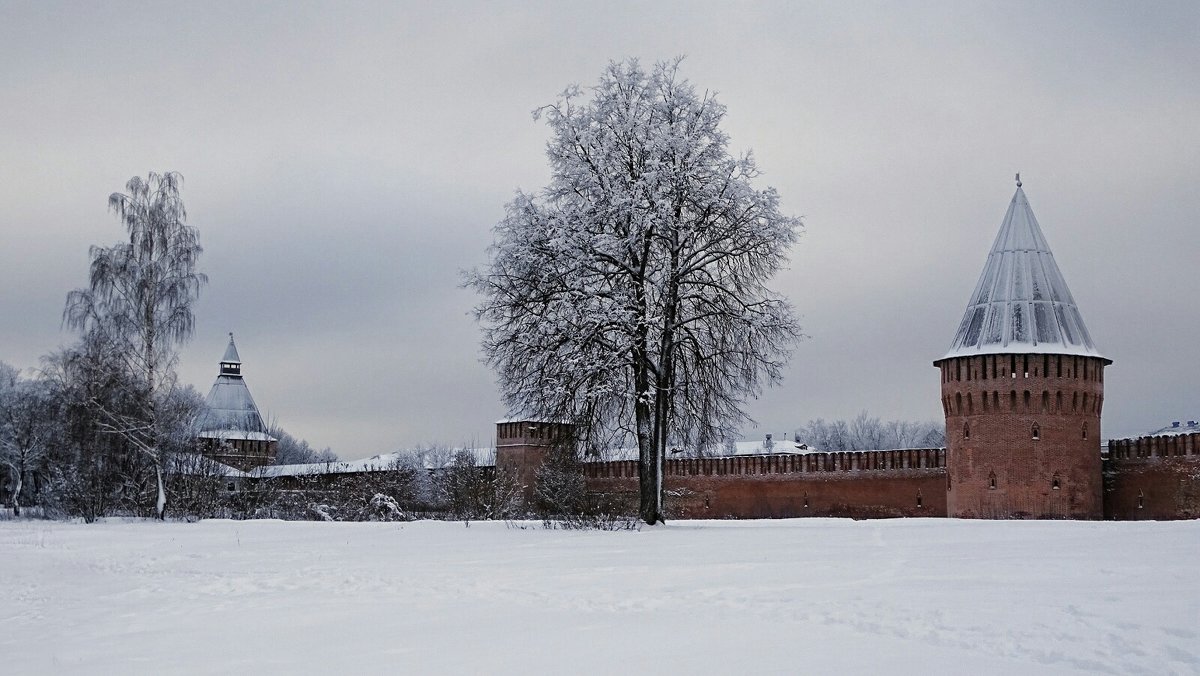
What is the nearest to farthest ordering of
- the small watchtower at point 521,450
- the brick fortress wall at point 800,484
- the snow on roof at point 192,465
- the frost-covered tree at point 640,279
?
the frost-covered tree at point 640,279 < the snow on roof at point 192,465 < the brick fortress wall at point 800,484 < the small watchtower at point 521,450

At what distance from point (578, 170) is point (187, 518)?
42.7 feet

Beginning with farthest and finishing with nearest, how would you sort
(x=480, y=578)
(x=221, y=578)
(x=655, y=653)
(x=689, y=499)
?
(x=689, y=499) < (x=221, y=578) < (x=480, y=578) < (x=655, y=653)

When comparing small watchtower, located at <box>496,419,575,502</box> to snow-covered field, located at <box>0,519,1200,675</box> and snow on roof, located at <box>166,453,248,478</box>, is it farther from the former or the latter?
snow-covered field, located at <box>0,519,1200,675</box>

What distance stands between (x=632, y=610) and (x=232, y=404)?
149 feet

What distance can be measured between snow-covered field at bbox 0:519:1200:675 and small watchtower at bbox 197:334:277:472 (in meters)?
35.8

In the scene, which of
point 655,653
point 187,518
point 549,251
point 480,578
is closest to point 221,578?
point 480,578

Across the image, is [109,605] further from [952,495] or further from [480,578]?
[952,495]

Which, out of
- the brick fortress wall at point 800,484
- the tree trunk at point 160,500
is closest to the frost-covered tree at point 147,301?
the tree trunk at point 160,500

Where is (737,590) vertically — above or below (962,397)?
below

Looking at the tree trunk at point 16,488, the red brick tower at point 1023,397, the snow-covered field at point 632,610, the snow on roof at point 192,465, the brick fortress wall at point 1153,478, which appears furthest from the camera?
the tree trunk at point 16,488

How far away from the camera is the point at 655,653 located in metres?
6.36

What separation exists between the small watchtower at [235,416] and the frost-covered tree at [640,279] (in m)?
31.3

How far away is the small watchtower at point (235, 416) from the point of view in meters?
48.3

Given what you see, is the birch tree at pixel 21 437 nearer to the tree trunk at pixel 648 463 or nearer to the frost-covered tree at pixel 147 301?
the frost-covered tree at pixel 147 301
